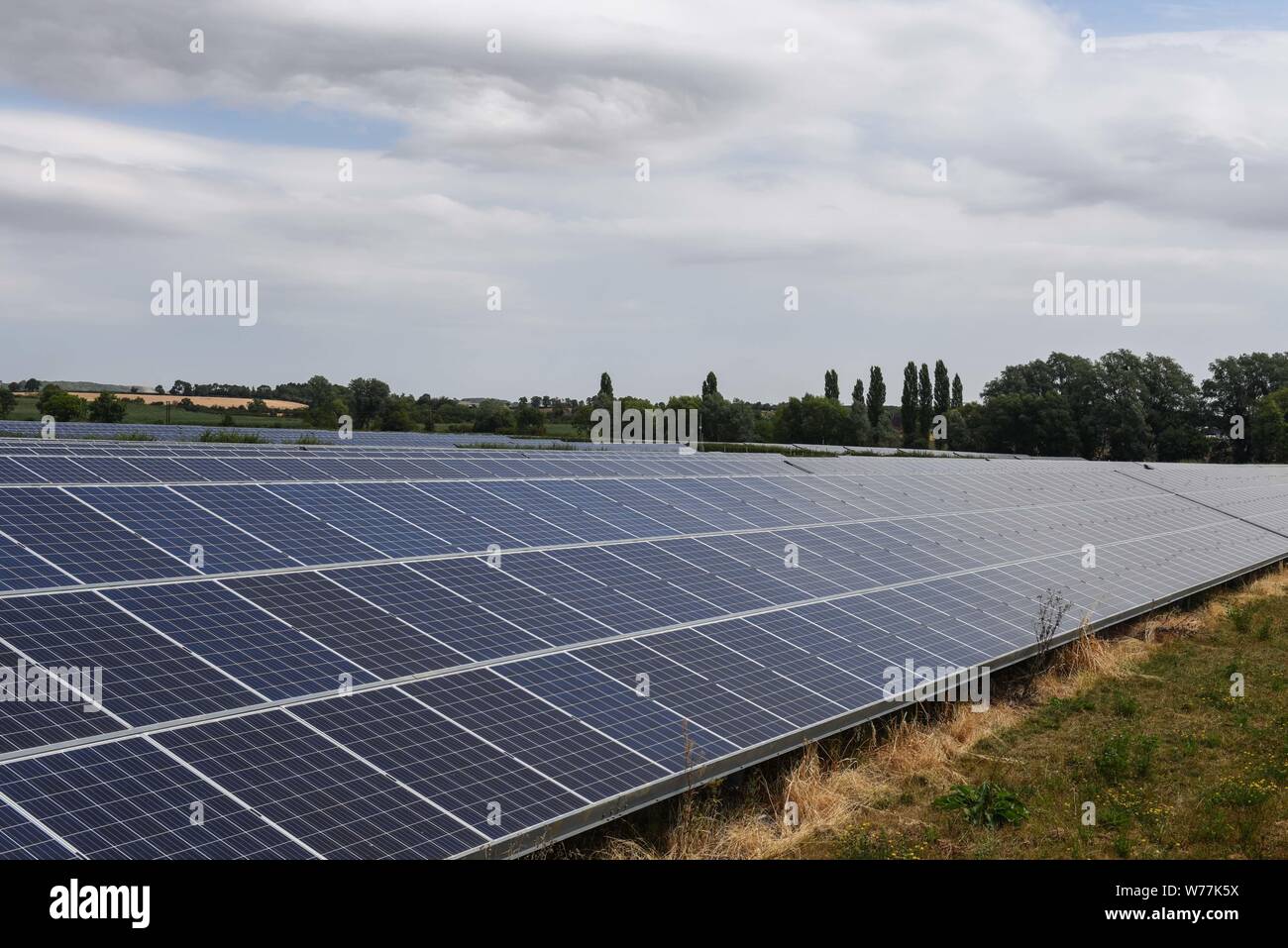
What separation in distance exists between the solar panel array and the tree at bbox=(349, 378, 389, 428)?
252ft

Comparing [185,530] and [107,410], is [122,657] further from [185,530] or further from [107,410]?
[107,410]

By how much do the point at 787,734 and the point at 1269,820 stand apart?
7.17 m

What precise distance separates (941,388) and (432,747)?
460 feet

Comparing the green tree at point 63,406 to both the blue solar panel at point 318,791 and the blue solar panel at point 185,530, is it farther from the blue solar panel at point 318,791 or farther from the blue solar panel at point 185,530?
the blue solar panel at point 318,791

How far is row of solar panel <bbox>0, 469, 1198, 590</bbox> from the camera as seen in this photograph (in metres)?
15.7

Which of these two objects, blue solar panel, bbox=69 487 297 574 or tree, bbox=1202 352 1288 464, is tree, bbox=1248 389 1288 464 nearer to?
tree, bbox=1202 352 1288 464

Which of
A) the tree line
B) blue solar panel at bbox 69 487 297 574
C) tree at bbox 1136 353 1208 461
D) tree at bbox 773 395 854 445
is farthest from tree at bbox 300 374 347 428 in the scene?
tree at bbox 1136 353 1208 461

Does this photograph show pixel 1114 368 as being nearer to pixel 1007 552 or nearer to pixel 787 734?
pixel 1007 552

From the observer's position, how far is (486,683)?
582 inches

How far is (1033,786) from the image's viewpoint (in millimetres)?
17984

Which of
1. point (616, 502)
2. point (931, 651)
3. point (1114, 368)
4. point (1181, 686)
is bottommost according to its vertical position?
point (1181, 686)

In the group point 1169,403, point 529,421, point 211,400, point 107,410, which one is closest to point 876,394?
point 1169,403

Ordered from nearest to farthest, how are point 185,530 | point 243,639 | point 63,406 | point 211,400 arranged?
point 243,639 → point 185,530 → point 63,406 → point 211,400

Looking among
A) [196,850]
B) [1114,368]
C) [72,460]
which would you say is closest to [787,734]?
[196,850]
